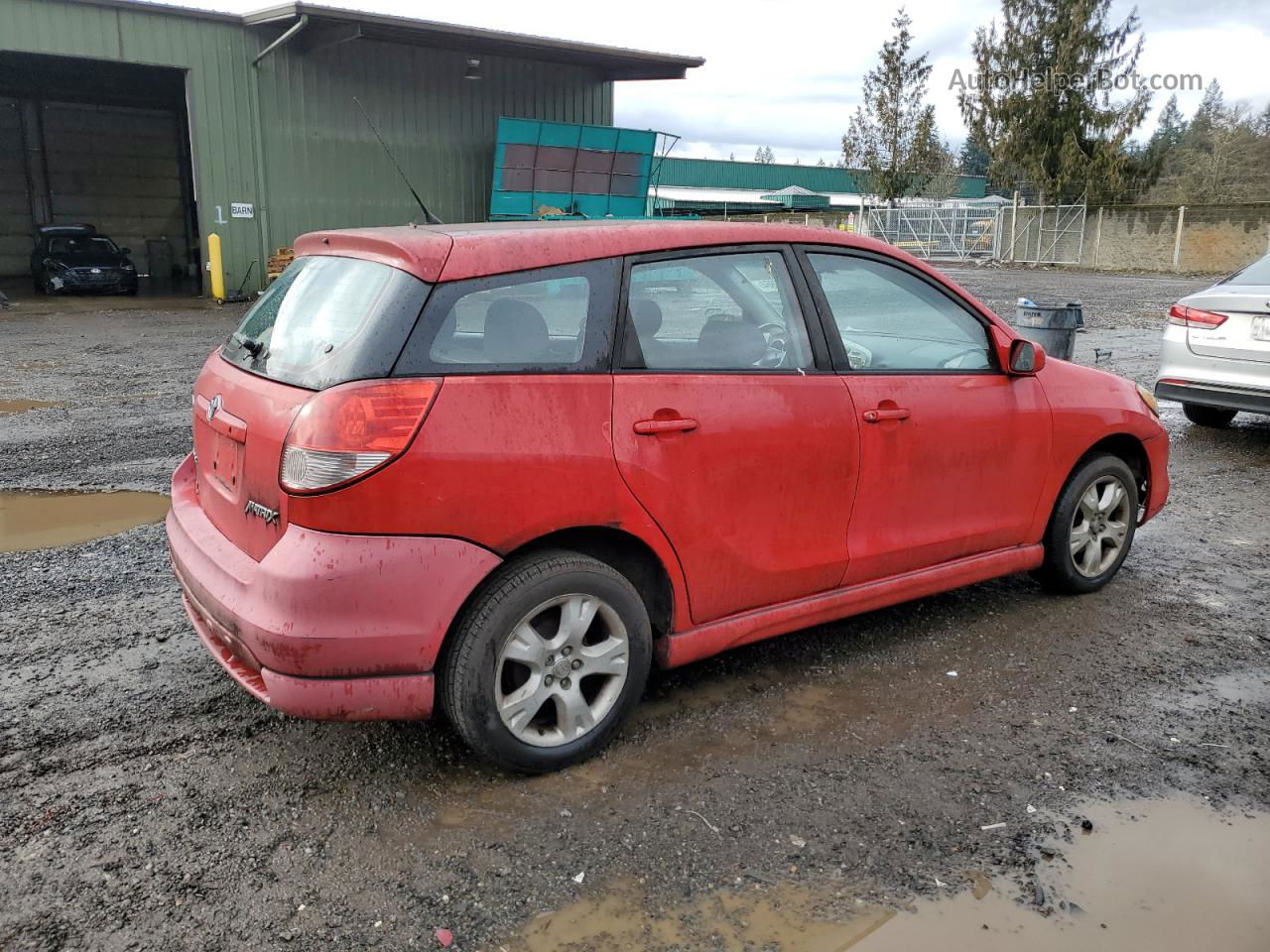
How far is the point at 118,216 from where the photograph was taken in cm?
3366

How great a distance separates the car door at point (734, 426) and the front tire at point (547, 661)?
0.31 m

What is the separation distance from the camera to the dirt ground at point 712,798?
8.31 ft

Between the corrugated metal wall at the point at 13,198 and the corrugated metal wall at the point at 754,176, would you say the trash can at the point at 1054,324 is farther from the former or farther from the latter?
the corrugated metal wall at the point at 754,176

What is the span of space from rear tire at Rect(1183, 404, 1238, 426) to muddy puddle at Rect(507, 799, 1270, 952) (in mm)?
7139

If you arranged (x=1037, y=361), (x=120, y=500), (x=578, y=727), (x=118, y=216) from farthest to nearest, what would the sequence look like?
(x=118, y=216) → (x=120, y=500) → (x=1037, y=361) → (x=578, y=727)

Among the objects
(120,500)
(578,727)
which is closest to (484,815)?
(578,727)

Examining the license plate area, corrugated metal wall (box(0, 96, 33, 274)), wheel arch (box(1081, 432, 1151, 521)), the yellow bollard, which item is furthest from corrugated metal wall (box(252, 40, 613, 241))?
the license plate area

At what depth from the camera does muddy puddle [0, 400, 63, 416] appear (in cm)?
920

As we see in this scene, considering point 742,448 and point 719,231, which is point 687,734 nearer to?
point 742,448

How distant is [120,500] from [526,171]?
2095cm

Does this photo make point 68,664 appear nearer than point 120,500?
Yes

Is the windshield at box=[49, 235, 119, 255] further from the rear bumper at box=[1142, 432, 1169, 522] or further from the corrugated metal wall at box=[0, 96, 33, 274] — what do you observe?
the rear bumper at box=[1142, 432, 1169, 522]

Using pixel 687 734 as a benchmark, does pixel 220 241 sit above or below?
above

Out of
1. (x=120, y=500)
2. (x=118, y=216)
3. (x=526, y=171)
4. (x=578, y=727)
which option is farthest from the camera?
(x=118, y=216)
